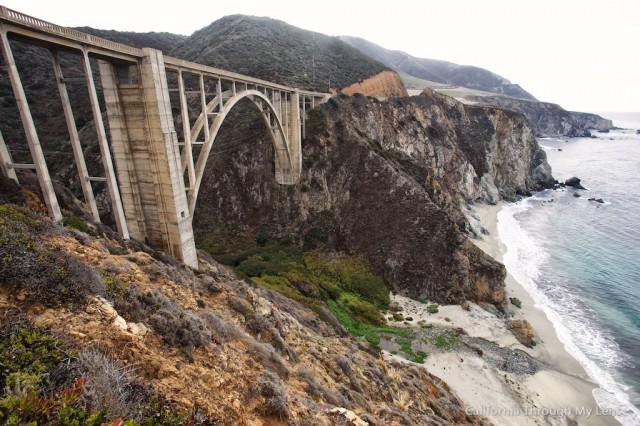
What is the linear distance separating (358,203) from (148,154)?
84.2 ft

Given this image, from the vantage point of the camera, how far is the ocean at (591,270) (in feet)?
75.6

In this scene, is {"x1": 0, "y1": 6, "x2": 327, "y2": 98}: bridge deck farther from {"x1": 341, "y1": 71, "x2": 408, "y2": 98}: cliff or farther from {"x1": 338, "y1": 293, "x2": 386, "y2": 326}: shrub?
{"x1": 341, "y1": 71, "x2": 408, "y2": 98}: cliff

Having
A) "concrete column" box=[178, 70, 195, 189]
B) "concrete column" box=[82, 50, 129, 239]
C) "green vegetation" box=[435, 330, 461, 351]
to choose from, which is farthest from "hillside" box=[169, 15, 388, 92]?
"concrete column" box=[82, 50, 129, 239]

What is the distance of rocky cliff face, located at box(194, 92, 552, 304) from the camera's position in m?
31.4

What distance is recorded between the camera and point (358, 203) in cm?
3772

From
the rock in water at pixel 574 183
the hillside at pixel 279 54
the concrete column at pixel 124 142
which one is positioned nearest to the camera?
the concrete column at pixel 124 142

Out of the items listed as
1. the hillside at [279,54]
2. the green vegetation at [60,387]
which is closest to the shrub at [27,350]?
the green vegetation at [60,387]

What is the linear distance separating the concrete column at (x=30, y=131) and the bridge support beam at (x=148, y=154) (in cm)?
440

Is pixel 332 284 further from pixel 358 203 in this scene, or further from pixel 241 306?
pixel 241 306

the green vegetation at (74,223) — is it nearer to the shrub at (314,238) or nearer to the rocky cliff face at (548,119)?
the shrub at (314,238)

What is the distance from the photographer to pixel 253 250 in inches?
1334

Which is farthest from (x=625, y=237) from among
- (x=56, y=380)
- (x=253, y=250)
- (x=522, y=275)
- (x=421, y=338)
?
(x=56, y=380)

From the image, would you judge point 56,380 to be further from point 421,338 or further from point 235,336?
point 421,338

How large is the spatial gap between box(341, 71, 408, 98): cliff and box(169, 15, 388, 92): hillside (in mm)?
1140
